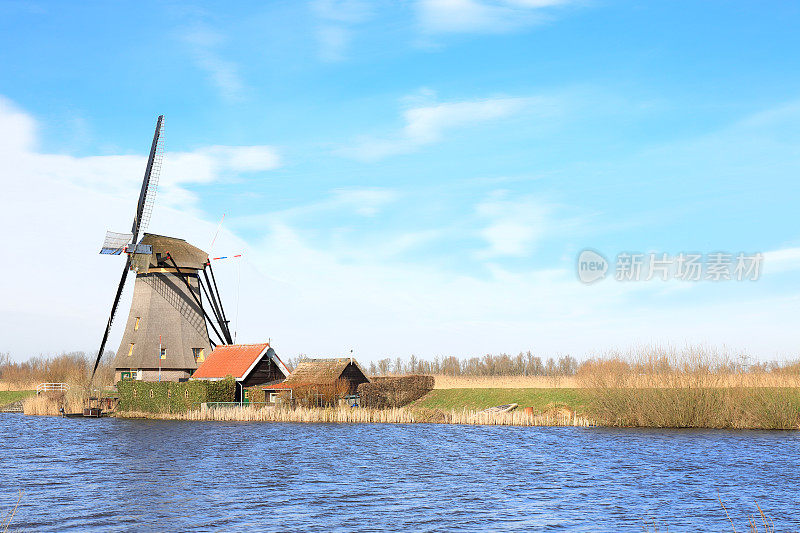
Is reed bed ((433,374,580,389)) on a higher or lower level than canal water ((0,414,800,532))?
higher

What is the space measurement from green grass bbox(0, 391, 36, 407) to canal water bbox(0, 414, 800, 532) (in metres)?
30.9

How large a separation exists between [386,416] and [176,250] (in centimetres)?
2169

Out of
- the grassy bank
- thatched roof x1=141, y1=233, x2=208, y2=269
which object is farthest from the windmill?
the grassy bank

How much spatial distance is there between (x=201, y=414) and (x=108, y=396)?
13341 millimetres

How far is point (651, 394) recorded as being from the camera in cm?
3316

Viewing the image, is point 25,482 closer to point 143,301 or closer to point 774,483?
point 774,483

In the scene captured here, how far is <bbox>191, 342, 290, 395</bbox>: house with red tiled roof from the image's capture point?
4594cm

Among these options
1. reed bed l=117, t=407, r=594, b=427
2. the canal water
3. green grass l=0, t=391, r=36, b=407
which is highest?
green grass l=0, t=391, r=36, b=407

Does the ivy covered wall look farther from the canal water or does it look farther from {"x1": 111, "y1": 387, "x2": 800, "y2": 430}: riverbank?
the canal water

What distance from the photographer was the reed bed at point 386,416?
1463 inches

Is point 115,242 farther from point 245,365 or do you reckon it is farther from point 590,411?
point 590,411

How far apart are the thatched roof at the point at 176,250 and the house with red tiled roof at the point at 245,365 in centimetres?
696

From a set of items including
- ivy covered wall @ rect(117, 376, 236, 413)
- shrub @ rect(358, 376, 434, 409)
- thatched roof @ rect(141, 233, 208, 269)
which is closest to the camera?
ivy covered wall @ rect(117, 376, 236, 413)

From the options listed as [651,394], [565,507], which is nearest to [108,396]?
[651,394]
